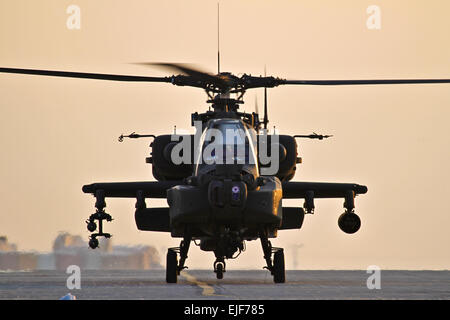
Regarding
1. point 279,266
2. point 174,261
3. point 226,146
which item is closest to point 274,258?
point 279,266

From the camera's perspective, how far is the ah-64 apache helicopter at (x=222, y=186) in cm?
2492

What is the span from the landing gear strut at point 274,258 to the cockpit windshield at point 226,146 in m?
1.86

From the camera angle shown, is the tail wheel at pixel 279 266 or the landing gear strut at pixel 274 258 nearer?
the landing gear strut at pixel 274 258

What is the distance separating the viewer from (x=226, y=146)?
2569 cm

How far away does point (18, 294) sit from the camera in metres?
21.9

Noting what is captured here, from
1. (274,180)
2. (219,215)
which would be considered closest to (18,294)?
(219,215)

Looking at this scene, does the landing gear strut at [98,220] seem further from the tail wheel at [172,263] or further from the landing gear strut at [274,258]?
the landing gear strut at [274,258]

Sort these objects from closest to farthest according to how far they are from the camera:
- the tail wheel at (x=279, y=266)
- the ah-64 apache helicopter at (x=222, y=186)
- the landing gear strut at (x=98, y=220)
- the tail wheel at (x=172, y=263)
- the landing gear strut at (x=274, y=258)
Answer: the ah-64 apache helicopter at (x=222, y=186) → the landing gear strut at (x=274, y=258) → the tail wheel at (x=279, y=266) → the tail wheel at (x=172, y=263) → the landing gear strut at (x=98, y=220)

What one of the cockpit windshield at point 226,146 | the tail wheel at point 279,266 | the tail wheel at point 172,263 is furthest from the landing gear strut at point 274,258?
the tail wheel at point 172,263

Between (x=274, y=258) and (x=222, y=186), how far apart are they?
3421 millimetres

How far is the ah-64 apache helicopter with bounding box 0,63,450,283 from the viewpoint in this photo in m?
24.9

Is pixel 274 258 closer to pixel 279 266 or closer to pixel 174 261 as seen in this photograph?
pixel 279 266
